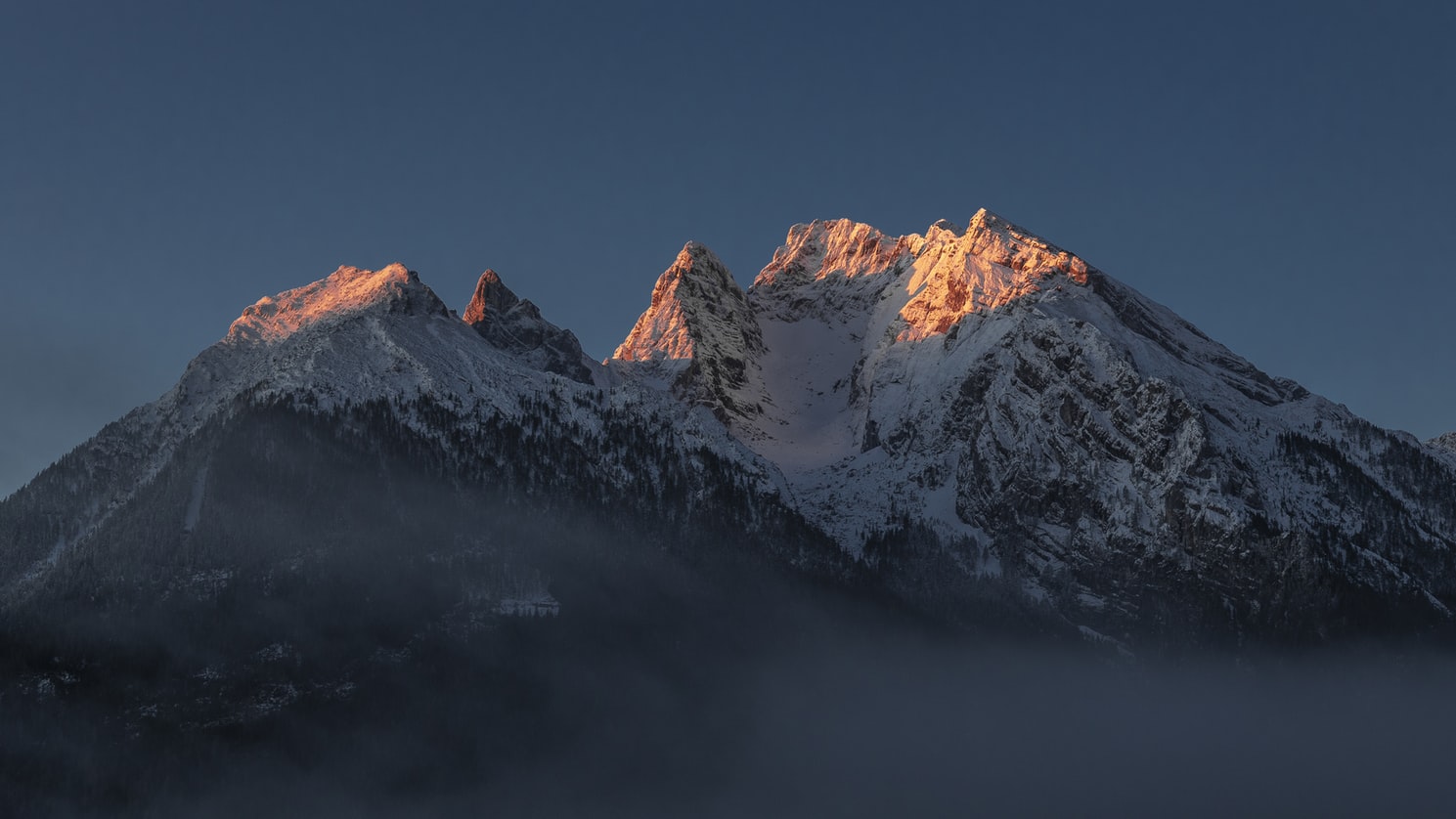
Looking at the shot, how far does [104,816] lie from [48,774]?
7.87 meters

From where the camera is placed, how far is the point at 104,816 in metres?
197

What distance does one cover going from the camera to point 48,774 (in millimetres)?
199125
